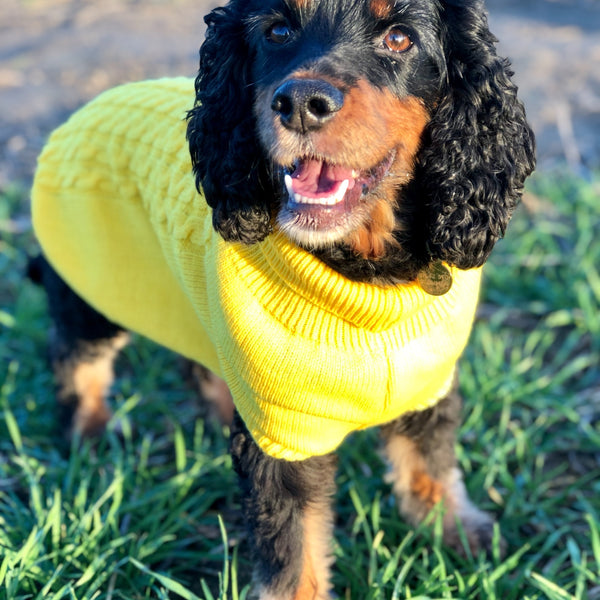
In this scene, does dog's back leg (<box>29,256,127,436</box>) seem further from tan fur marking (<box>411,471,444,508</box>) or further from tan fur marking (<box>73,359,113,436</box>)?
tan fur marking (<box>411,471,444,508</box>)

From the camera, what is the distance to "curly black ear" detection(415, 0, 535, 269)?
246 cm

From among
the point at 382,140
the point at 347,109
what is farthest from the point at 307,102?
the point at 382,140

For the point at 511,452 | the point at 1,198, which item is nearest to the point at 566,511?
the point at 511,452

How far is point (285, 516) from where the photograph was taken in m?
2.64

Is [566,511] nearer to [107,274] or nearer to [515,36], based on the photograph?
[107,274]

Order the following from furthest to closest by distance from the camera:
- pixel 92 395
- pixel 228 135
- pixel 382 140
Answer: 1. pixel 92 395
2. pixel 228 135
3. pixel 382 140

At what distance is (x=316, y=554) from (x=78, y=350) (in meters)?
1.58

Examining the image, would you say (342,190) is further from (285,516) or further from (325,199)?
(285,516)

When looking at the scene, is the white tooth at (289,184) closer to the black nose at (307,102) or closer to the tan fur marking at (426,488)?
the black nose at (307,102)

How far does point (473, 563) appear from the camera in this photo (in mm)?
2992

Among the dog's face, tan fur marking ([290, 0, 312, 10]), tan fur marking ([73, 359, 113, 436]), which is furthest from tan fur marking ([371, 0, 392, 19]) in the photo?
tan fur marking ([73, 359, 113, 436])

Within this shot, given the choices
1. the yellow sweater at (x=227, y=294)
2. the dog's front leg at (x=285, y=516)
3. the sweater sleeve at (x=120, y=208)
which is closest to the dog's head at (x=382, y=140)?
the yellow sweater at (x=227, y=294)

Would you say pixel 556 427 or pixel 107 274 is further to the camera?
pixel 556 427

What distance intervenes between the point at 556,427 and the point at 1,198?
13.4 feet
